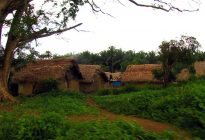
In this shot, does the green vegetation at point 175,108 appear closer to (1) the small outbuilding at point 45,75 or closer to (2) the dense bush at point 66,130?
(2) the dense bush at point 66,130

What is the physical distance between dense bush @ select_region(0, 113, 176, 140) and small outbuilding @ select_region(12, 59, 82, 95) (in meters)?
20.4

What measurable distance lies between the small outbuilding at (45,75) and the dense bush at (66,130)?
20.4 meters

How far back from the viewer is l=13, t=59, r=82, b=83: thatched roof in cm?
2962

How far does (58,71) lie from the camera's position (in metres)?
29.9

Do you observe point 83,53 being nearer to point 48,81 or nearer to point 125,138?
point 48,81

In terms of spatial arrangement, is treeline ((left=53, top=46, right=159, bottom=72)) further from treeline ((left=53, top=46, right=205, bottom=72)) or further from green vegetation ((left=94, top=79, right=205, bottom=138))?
green vegetation ((left=94, top=79, right=205, bottom=138))

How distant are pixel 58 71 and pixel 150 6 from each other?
1277cm

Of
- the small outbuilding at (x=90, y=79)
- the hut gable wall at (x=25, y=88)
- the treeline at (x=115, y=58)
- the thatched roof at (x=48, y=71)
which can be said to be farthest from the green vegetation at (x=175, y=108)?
the treeline at (x=115, y=58)

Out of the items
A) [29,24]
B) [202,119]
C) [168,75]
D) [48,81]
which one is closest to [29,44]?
[29,24]

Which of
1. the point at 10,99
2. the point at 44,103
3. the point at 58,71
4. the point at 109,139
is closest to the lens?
the point at 109,139

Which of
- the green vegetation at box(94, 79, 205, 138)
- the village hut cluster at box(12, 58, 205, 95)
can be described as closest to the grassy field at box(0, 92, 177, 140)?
the green vegetation at box(94, 79, 205, 138)

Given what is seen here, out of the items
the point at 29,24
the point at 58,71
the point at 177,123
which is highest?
the point at 29,24

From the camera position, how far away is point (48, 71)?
99.1ft

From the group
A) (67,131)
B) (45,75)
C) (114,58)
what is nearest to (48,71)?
(45,75)
